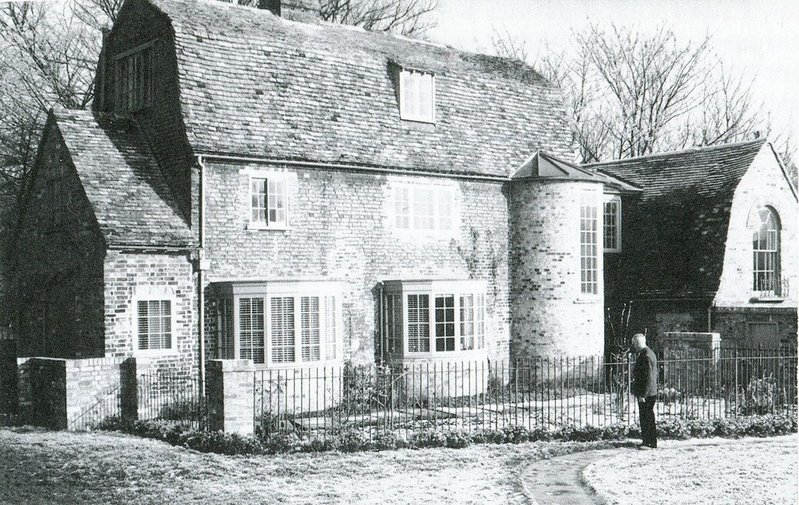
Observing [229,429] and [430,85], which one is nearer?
[229,429]

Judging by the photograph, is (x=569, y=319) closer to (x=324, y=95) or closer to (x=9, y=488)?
(x=324, y=95)

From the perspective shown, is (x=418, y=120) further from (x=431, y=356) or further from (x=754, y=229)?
(x=754, y=229)

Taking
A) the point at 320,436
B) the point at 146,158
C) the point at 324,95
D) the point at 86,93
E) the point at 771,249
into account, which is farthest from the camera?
the point at 86,93

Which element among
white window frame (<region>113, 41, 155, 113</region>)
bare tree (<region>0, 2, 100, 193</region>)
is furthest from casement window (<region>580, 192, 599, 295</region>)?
bare tree (<region>0, 2, 100, 193</region>)

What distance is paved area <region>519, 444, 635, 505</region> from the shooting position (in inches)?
481

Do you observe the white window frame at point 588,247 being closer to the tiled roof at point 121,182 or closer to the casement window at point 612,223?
the casement window at point 612,223

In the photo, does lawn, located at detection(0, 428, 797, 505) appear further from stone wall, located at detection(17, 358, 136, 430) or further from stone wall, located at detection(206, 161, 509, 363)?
stone wall, located at detection(206, 161, 509, 363)

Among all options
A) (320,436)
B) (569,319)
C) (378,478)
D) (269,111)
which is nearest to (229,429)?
(320,436)

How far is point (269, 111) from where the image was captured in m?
20.9

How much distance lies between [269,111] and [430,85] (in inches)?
179

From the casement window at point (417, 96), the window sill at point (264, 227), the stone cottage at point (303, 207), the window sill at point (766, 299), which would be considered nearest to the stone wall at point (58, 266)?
the stone cottage at point (303, 207)

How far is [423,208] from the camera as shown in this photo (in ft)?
74.7

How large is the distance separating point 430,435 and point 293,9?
12.6 meters

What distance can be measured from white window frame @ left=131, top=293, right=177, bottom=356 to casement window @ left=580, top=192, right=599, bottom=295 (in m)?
9.94
